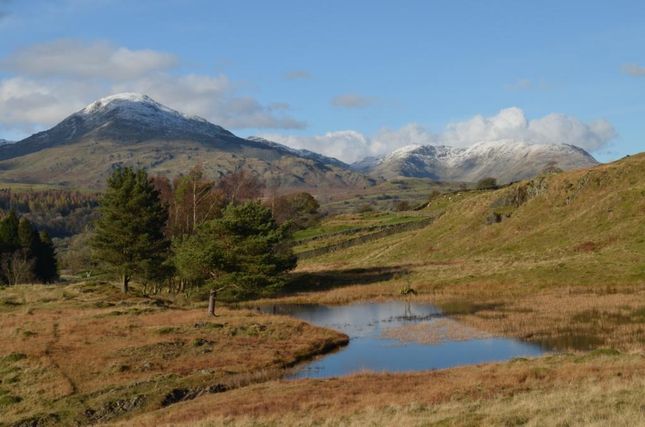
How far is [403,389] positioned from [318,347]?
18.3 metres

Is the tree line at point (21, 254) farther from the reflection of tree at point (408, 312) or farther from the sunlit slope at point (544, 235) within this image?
the reflection of tree at point (408, 312)

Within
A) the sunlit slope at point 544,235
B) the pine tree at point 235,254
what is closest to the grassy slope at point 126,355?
the pine tree at point 235,254

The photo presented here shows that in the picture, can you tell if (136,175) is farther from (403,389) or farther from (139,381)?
(403,389)

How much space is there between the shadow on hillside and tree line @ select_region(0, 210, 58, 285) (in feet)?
162

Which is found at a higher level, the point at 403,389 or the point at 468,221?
the point at 468,221

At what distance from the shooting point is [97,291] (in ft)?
276

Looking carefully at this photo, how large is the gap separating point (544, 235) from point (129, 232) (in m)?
58.1

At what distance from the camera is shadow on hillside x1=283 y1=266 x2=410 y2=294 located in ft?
296

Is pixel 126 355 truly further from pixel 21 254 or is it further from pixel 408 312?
pixel 21 254

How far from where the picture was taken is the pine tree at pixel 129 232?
82250mm

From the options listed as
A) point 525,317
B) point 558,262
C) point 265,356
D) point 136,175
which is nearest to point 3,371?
point 265,356

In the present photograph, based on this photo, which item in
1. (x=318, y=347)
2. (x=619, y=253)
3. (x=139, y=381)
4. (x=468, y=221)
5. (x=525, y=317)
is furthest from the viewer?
(x=468, y=221)

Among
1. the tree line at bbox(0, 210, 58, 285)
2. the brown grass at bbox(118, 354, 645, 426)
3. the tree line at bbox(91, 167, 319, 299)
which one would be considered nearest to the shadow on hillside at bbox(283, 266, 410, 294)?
the tree line at bbox(91, 167, 319, 299)

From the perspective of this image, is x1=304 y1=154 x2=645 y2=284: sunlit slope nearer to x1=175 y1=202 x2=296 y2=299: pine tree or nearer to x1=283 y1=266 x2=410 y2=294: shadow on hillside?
x1=283 y1=266 x2=410 y2=294: shadow on hillside
